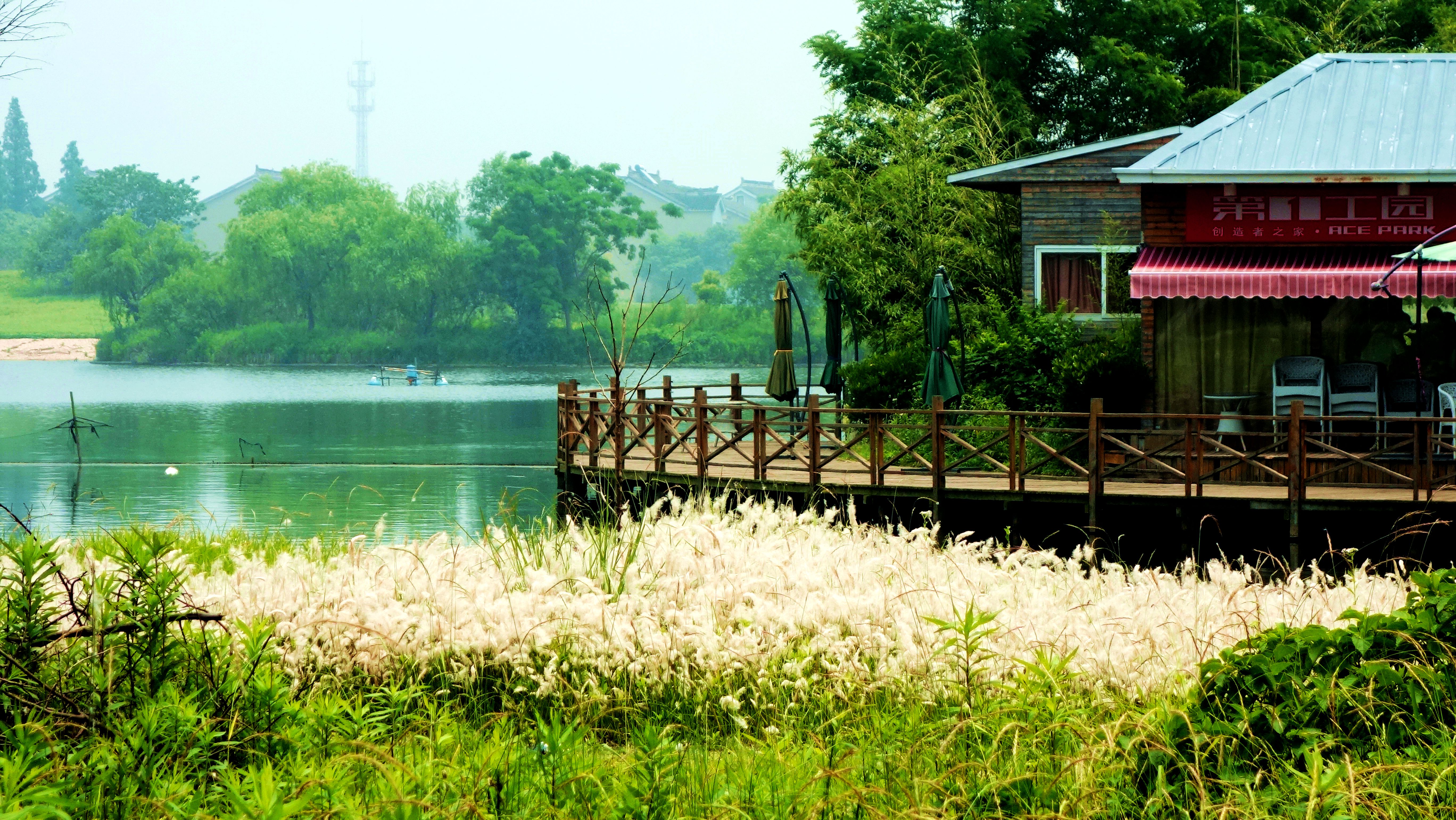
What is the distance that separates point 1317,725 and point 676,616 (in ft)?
9.54

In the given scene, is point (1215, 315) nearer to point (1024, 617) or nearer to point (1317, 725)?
point (1024, 617)

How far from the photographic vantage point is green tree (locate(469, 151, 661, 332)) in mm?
84750

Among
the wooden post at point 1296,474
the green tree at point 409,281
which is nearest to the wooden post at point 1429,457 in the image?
the wooden post at point 1296,474

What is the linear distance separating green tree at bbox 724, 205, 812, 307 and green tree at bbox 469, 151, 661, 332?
7.17 m

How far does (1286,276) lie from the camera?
15047 millimetres

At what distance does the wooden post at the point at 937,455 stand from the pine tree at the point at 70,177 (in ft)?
502

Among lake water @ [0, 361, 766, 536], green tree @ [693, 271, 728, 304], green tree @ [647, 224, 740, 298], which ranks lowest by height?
lake water @ [0, 361, 766, 536]

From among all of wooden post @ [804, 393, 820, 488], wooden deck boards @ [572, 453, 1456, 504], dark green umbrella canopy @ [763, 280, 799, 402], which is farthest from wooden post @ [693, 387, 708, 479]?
dark green umbrella canopy @ [763, 280, 799, 402]

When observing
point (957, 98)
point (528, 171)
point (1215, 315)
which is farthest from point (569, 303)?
point (1215, 315)

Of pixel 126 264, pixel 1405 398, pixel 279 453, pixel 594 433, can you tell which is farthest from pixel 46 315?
pixel 1405 398

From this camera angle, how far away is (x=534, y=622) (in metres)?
6.38

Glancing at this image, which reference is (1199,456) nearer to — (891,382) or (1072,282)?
(891,382)

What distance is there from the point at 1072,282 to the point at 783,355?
6.43 meters

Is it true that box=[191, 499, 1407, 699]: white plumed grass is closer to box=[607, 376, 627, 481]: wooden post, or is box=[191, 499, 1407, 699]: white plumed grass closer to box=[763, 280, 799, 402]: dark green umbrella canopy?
box=[607, 376, 627, 481]: wooden post
